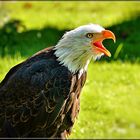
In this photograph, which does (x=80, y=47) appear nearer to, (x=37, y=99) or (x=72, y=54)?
(x=72, y=54)

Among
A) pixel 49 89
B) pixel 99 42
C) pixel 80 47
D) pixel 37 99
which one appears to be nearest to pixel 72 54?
pixel 80 47

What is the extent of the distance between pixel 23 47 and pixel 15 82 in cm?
683

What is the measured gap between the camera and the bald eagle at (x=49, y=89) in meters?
5.92

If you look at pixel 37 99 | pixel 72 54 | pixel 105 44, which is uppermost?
pixel 72 54

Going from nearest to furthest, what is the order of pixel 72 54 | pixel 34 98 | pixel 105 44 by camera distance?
pixel 34 98, pixel 72 54, pixel 105 44

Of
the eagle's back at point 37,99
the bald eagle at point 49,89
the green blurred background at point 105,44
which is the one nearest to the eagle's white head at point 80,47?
the bald eagle at point 49,89

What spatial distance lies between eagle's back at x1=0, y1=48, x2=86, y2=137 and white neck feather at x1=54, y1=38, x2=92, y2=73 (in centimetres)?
7

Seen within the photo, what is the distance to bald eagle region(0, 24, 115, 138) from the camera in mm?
5918

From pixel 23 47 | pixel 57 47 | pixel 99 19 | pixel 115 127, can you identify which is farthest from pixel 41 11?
pixel 57 47

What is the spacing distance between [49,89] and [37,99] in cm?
17

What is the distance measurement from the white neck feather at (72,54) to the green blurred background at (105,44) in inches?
72.4

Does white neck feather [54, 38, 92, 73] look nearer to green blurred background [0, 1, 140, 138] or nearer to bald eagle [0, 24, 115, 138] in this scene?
bald eagle [0, 24, 115, 138]

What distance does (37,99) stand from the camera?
5.90m

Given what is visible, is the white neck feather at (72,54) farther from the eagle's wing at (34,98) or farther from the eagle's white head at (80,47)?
the eagle's wing at (34,98)
